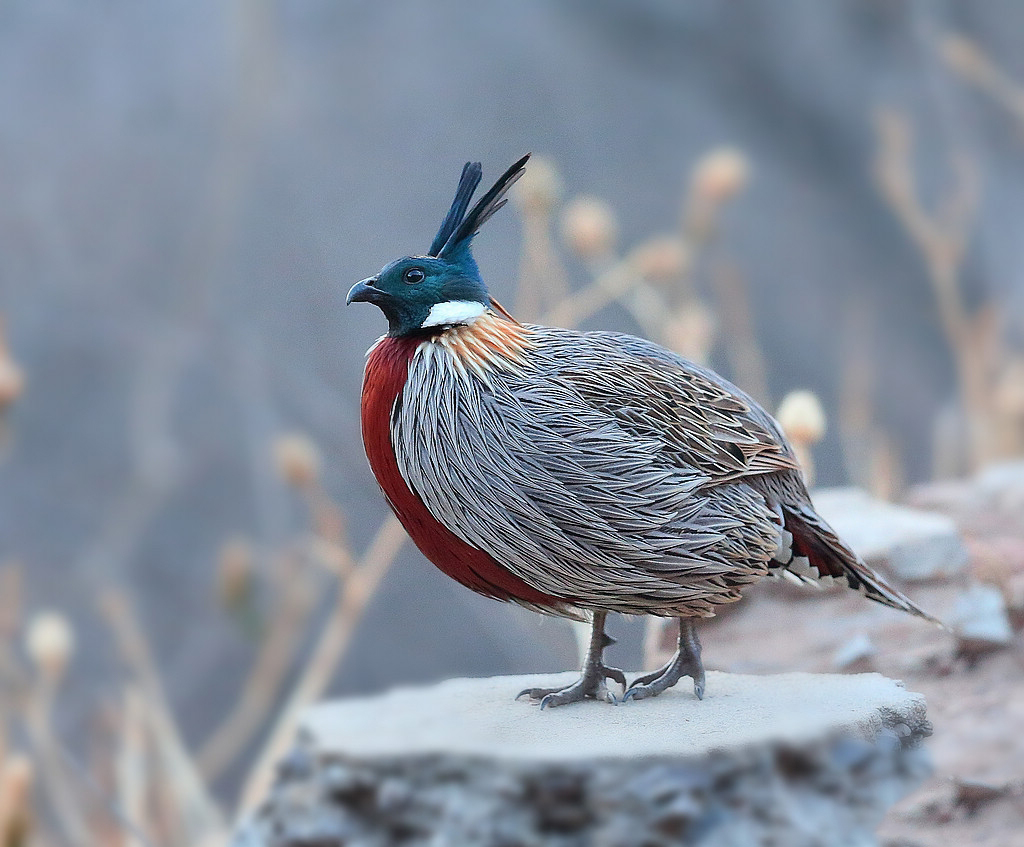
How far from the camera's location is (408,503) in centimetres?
141

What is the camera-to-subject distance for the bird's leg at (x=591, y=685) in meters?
1.47

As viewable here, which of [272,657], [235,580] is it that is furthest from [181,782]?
[235,580]

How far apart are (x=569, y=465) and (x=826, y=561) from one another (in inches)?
16.0

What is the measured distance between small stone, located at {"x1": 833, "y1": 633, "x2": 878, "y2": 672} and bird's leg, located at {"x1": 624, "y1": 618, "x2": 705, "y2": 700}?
1.55 feet

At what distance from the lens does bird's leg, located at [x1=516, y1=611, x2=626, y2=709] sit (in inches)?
57.9

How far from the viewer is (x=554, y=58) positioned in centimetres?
349

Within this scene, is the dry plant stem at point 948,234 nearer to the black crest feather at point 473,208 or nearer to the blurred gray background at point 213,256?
the blurred gray background at point 213,256

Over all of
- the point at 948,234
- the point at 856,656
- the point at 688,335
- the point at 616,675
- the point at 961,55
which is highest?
the point at 961,55

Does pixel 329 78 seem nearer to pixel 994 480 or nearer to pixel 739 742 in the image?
pixel 994 480

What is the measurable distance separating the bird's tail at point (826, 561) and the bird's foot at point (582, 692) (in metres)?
0.28

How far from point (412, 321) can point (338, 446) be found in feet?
5.81

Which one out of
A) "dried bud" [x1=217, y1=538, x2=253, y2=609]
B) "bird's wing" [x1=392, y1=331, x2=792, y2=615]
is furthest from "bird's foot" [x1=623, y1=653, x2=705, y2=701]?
"dried bud" [x1=217, y1=538, x2=253, y2=609]

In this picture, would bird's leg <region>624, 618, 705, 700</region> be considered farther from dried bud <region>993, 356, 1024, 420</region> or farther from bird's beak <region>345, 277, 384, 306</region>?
dried bud <region>993, 356, 1024, 420</region>

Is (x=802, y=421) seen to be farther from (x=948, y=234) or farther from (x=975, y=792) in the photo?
(x=948, y=234)
